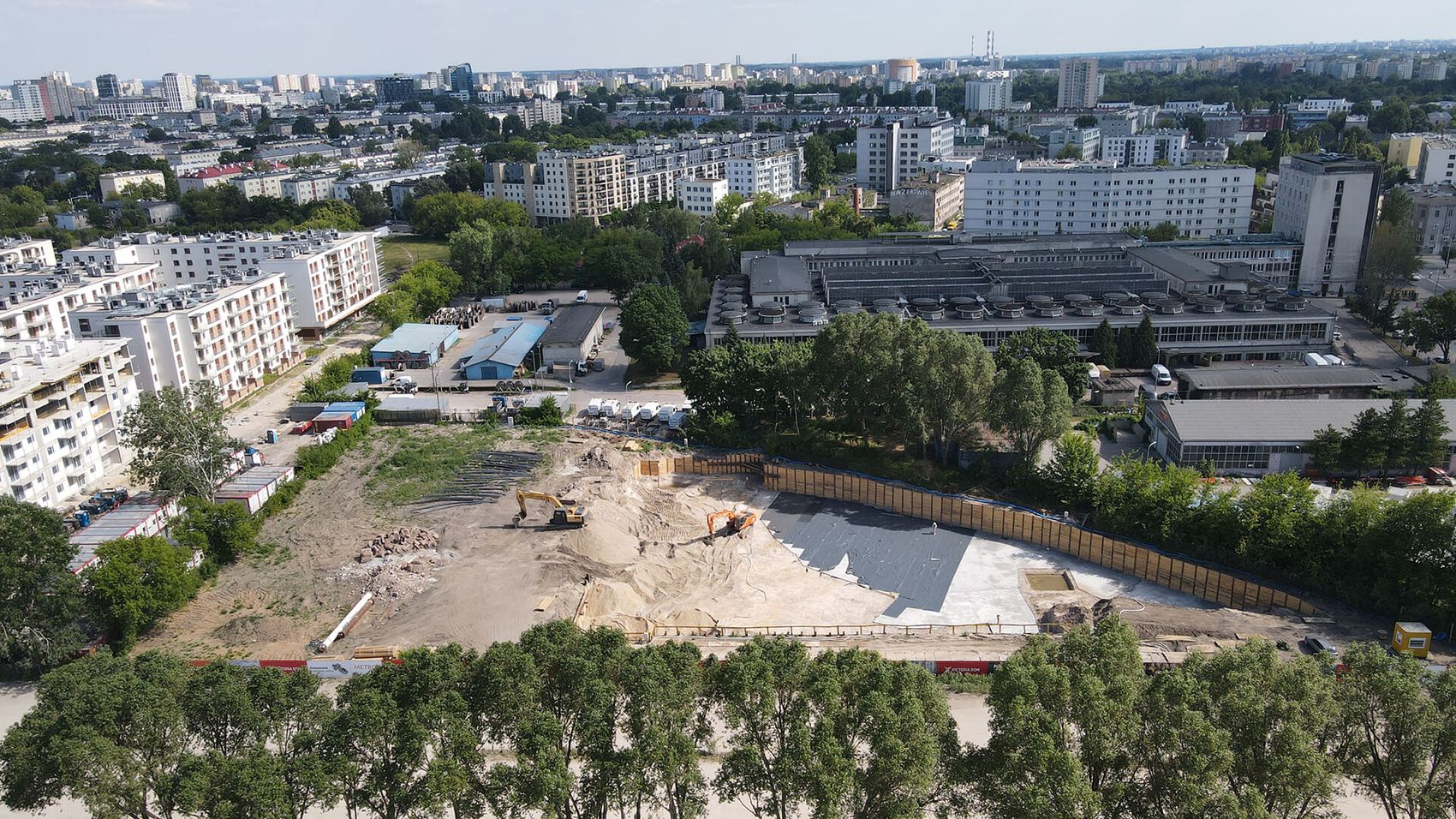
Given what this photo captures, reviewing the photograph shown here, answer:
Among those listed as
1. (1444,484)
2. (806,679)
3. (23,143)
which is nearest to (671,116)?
(23,143)

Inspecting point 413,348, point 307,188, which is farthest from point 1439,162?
point 307,188

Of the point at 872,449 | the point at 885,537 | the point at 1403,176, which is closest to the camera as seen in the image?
the point at 885,537

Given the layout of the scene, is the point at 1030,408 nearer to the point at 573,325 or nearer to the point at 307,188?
the point at 573,325

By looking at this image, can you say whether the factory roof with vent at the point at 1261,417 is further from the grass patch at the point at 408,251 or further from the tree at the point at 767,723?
the grass patch at the point at 408,251

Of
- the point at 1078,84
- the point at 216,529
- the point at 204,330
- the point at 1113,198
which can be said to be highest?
the point at 1078,84

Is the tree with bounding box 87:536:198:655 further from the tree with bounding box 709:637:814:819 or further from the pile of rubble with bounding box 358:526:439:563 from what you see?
the tree with bounding box 709:637:814:819

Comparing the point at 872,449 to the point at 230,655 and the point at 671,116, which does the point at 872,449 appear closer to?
the point at 230,655
